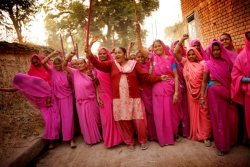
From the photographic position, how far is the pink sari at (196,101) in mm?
3949

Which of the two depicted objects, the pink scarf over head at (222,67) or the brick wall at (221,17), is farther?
the brick wall at (221,17)

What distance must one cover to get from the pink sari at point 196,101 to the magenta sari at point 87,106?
184cm

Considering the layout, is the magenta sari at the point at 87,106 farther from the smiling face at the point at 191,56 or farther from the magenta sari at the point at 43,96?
the smiling face at the point at 191,56

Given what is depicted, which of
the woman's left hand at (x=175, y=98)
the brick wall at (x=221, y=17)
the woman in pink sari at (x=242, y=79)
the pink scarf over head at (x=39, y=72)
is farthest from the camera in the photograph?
the brick wall at (x=221, y=17)

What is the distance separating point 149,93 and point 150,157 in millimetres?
1220

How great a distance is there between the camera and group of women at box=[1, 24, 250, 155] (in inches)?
145

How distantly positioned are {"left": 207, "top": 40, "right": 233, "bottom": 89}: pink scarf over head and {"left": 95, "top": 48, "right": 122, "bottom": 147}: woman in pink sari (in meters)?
1.78

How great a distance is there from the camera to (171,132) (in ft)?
13.4

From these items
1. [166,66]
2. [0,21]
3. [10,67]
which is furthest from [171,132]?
[0,21]

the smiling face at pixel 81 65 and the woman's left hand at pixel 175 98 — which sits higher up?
the smiling face at pixel 81 65

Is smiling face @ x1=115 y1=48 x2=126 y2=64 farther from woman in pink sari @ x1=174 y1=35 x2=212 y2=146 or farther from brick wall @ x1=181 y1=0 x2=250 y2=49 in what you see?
brick wall @ x1=181 y1=0 x2=250 y2=49

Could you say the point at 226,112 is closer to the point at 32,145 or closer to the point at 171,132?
A: the point at 171,132

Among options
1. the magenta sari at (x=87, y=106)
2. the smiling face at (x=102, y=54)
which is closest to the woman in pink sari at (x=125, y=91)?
the smiling face at (x=102, y=54)

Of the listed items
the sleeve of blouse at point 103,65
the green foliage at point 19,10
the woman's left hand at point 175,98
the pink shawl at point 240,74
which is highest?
the green foliage at point 19,10
